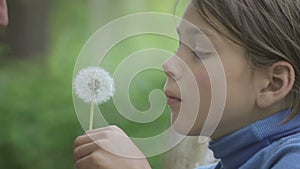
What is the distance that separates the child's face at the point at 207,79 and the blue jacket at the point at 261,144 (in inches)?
1.2

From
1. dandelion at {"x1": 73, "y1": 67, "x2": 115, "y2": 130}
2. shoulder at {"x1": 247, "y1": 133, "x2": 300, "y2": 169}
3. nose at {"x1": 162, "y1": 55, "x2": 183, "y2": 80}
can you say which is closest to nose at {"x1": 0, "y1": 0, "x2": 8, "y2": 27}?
dandelion at {"x1": 73, "y1": 67, "x2": 115, "y2": 130}

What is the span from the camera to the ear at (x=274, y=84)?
3.72ft

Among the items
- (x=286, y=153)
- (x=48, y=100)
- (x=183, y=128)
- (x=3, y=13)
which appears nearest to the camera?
(x=286, y=153)

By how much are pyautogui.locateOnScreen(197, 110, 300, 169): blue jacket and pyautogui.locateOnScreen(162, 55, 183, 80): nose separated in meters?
0.12

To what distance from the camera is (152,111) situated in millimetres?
1209

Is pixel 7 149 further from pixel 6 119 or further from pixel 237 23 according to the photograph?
pixel 237 23

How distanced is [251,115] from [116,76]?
0.78ft

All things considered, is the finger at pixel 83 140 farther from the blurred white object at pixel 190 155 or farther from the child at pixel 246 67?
the blurred white object at pixel 190 155

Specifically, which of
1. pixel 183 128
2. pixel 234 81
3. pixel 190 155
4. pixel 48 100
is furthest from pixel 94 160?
pixel 48 100

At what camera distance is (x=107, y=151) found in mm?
1170

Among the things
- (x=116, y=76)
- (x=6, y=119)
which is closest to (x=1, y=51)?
(x=6, y=119)

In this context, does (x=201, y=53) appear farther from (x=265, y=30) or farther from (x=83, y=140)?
(x=83, y=140)

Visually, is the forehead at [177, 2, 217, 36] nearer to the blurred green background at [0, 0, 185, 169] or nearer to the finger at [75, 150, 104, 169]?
the finger at [75, 150, 104, 169]

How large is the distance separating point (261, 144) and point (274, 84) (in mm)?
94
